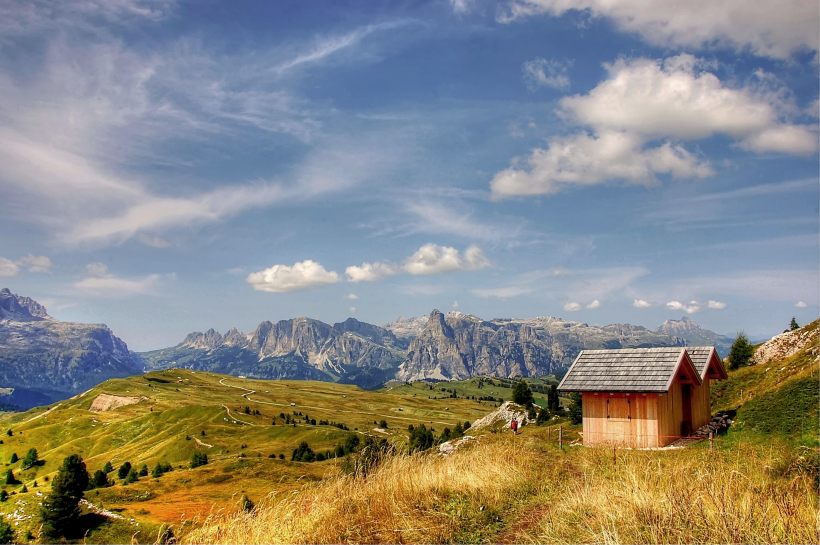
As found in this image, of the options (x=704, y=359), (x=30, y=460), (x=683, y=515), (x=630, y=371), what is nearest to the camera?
(x=683, y=515)

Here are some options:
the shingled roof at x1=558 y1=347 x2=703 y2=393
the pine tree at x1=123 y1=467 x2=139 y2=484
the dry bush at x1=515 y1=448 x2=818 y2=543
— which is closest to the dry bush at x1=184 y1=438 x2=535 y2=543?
the dry bush at x1=515 y1=448 x2=818 y2=543

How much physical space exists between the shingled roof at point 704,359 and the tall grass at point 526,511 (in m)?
26.9

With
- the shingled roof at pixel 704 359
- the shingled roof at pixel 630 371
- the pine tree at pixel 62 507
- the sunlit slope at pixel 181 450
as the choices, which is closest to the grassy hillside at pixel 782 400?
the shingled roof at pixel 704 359

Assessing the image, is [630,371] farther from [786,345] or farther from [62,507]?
[62,507]

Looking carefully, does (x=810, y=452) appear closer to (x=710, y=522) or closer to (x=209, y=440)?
(x=710, y=522)

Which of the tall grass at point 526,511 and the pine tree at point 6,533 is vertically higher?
the tall grass at point 526,511

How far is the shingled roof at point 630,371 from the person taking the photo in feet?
105

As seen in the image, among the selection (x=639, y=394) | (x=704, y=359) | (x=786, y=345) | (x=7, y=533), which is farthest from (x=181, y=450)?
(x=786, y=345)

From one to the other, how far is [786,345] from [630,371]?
27.5 m

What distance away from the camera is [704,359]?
38.0m

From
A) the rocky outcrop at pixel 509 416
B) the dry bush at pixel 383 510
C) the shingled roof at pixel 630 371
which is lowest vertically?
the rocky outcrop at pixel 509 416

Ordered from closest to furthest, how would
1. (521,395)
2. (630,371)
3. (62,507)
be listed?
(630,371)
(62,507)
(521,395)

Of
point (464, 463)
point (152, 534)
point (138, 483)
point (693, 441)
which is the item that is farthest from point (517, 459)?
point (138, 483)

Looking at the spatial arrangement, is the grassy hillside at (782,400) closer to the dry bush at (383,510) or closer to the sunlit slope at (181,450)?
the dry bush at (383,510)
